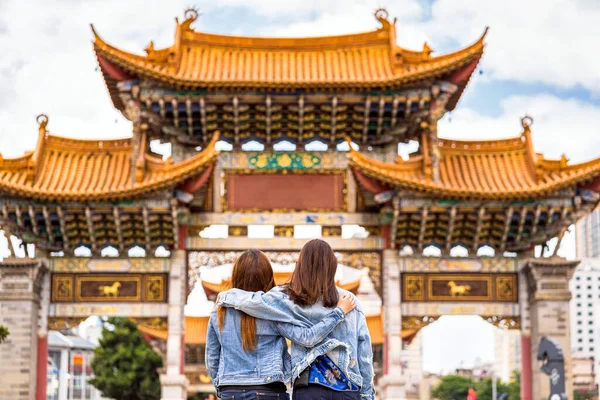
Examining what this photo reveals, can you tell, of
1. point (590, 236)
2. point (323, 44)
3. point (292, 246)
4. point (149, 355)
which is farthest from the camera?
point (590, 236)

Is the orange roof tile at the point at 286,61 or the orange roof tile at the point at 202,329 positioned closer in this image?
the orange roof tile at the point at 286,61

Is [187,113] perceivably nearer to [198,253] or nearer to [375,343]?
[198,253]

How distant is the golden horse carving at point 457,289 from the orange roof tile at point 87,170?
5257 mm

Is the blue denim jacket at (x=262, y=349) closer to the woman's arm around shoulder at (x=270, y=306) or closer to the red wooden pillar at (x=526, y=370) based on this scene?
the woman's arm around shoulder at (x=270, y=306)

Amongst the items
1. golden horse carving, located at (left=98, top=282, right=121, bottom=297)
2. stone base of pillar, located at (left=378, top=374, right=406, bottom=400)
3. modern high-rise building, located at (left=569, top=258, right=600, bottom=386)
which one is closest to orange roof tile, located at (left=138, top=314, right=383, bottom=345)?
stone base of pillar, located at (left=378, top=374, right=406, bottom=400)

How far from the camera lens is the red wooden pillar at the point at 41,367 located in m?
20.0

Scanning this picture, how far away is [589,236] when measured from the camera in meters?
122

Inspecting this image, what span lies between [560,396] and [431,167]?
4.93 meters

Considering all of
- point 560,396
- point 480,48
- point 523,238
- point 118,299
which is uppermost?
point 480,48

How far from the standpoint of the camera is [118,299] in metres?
20.0

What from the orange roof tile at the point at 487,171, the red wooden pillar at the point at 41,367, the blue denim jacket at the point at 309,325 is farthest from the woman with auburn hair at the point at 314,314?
the red wooden pillar at the point at 41,367

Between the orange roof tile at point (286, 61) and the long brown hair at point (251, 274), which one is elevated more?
the orange roof tile at point (286, 61)

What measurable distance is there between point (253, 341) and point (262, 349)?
62 millimetres

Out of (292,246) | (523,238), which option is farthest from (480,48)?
(292,246)
